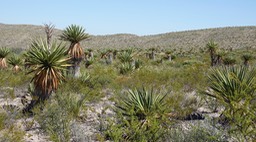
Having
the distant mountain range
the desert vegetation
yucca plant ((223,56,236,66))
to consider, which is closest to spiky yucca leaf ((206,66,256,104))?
the desert vegetation

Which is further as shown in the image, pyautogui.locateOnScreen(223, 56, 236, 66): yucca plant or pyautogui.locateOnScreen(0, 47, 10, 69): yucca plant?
pyautogui.locateOnScreen(223, 56, 236, 66): yucca plant

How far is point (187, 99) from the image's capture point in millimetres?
11750

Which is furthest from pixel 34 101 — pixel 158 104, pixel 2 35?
pixel 2 35

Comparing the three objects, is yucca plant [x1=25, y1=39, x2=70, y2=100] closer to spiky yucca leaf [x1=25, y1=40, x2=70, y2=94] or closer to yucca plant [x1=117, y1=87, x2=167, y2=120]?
spiky yucca leaf [x1=25, y1=40, x2=70, y2=94]

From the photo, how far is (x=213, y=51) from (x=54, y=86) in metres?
19.4

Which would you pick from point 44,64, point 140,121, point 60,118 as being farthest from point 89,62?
point 140,121

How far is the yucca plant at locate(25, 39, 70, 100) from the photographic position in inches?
423

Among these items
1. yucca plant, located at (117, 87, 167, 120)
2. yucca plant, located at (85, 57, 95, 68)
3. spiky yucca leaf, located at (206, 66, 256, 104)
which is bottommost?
yucca plant, located at (85, 57, 95, 68)

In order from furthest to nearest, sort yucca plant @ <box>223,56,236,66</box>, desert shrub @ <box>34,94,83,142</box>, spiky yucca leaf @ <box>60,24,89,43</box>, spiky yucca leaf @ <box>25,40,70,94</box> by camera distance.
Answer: yucca plant @ <box>223,56,236,66</box>
spiky yucca leaf @ <box>60,24,89,43</box>
spiky yucca leaf @ <box>25,40,70,94</box>
desert shrub @ <box>34,94,83,142</box>

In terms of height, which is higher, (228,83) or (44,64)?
(44,64)

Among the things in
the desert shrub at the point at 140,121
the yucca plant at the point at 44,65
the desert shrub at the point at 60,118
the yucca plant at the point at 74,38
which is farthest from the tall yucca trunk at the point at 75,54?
the desert shrub at the point at 140,121

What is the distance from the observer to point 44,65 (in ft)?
35.6

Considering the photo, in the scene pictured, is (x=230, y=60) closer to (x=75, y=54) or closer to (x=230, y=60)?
(x=230, y=60)

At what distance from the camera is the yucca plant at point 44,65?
10.8m
